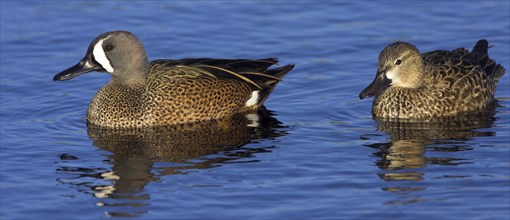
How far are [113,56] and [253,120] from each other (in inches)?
66.4

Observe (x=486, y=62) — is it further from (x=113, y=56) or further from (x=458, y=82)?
(x=113, y=56)

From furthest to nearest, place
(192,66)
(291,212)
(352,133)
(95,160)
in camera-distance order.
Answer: (192,66) < (352,133) < (95,160) < (291,212)

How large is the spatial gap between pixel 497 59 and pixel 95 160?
5.75 m

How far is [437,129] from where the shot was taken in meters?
12.9

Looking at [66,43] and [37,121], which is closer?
[37,121]

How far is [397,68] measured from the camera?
13.4 metres

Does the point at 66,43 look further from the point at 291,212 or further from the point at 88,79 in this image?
the point at 291,212

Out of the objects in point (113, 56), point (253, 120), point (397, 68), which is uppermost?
point (113, 56)

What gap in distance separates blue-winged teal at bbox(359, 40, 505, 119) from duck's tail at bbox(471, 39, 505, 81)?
23 centimetres

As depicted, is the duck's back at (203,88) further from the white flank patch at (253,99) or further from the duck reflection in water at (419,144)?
the duck reflection in water at (419,144)

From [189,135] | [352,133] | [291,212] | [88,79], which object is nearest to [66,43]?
[88,79]

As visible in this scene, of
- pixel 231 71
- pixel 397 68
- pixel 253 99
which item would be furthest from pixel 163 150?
pixel 397 68

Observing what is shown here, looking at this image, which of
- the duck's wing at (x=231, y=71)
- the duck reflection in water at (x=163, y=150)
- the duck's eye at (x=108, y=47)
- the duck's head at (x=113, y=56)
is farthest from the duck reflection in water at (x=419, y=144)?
the duck's eye at (x=108, y=47)

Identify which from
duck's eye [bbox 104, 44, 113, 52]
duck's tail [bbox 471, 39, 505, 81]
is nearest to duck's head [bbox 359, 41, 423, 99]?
duck's tail [bbox 471, 39, 505, 81]
